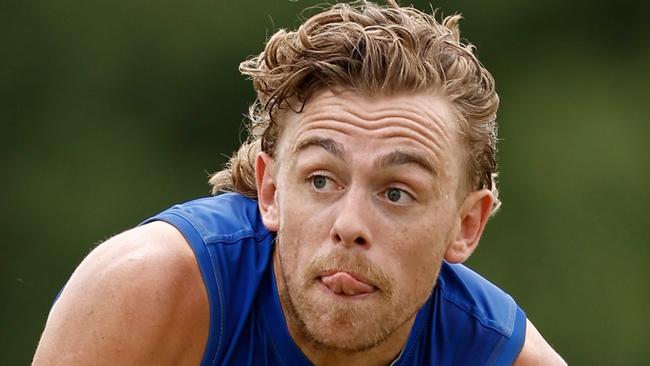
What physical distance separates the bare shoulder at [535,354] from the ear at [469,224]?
1.39 ft

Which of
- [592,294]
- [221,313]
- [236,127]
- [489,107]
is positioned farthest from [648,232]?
[221,313]

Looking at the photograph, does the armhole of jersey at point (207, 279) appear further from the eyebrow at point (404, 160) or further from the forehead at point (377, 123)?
the eyebrow at point (404, 160)

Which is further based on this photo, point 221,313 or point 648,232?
point 648,232

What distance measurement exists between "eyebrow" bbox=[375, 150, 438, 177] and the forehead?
0.06 ft

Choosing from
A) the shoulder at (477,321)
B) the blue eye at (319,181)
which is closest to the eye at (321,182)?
the blue eye at (319,181)

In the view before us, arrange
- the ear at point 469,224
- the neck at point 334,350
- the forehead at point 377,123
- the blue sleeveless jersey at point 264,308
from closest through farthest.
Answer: the forehead at point 377,123 → the blue sleeveless jersey at point 264,308 → the neck at point 334,350 → the ear at point 469,224

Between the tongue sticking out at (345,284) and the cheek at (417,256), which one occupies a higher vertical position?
the cheek at (417,256)

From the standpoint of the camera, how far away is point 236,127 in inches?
413

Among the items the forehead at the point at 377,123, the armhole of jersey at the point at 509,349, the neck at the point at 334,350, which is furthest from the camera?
the armhole of jersey at the point at 509,349

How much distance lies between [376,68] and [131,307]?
43.4 inches

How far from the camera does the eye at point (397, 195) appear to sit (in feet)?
14.6

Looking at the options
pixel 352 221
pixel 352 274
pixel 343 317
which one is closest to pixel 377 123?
pixel 352 221

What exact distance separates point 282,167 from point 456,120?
2.02ft

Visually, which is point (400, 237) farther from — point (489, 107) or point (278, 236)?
point (489, 107)
